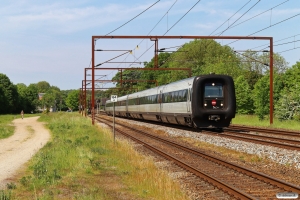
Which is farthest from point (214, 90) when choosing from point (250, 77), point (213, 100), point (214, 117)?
point (250, 77)

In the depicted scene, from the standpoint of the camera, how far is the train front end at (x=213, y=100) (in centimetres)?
2600

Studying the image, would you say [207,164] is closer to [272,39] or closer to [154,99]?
[272,39]

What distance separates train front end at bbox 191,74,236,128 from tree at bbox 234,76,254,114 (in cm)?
2959

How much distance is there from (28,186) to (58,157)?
5.37 meters

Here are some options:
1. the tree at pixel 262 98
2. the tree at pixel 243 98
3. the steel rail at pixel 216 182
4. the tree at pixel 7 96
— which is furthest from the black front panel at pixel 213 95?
the tree at pixel 7 96

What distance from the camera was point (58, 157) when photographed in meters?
16.5

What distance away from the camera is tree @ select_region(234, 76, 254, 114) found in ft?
182

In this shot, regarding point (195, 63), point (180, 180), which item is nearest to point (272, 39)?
point (180, 180)

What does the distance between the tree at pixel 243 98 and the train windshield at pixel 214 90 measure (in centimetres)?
2955

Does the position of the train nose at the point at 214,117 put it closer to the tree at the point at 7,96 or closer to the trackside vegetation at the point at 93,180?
the trackside vegetation at the point at 93,180

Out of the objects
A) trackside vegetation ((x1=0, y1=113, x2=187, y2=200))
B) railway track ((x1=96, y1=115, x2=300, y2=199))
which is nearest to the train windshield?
railway track ((x1=96, y1=115, x2=300, y2=199))

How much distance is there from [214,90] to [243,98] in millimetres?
30213

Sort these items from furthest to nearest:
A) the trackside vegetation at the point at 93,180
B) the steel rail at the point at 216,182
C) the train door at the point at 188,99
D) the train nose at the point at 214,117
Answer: the train door at the point at 188,99, the train nose at the point at 214,117, the trackside vegetation at the point at 93,180, the steel rail at the point at 216,182

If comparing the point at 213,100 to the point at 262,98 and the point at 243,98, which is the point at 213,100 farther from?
the point at 243,98
